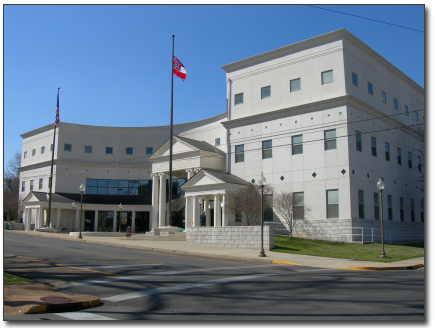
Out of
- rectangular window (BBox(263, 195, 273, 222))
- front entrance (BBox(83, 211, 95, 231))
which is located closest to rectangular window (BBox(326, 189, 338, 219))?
rectangular window (BBox(263, 195, 273, 222))

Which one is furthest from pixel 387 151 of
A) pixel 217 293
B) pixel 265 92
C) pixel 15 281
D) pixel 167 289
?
pixel 15 281

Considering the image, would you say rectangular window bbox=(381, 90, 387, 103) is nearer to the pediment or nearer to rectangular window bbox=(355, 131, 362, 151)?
rectangular window bbox=(355, 131, 362, 151)

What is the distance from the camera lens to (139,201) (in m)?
53.4

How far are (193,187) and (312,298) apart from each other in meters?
27.3

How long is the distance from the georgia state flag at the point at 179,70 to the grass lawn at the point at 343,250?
62.1 ft

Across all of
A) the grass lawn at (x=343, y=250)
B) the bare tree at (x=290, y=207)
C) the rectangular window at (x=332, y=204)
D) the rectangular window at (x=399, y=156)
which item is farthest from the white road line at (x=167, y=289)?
the rectangular window at (x=399, y=156)

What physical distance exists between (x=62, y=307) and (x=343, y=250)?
71.5ft

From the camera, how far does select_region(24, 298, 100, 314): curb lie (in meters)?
7.86

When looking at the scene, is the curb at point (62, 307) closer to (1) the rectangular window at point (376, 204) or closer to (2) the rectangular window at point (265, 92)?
(1) the rectangular window at point (376, 204)

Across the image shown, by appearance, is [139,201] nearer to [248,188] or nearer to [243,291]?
[248,188]

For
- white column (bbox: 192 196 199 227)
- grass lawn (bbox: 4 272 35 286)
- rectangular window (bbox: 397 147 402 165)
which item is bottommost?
grass lawn (bbox: 4 272 35 286)

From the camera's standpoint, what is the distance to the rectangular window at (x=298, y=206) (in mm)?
33594

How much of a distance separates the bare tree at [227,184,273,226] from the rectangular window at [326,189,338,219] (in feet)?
18.1

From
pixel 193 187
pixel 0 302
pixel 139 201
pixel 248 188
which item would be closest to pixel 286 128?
pixel 248 188
